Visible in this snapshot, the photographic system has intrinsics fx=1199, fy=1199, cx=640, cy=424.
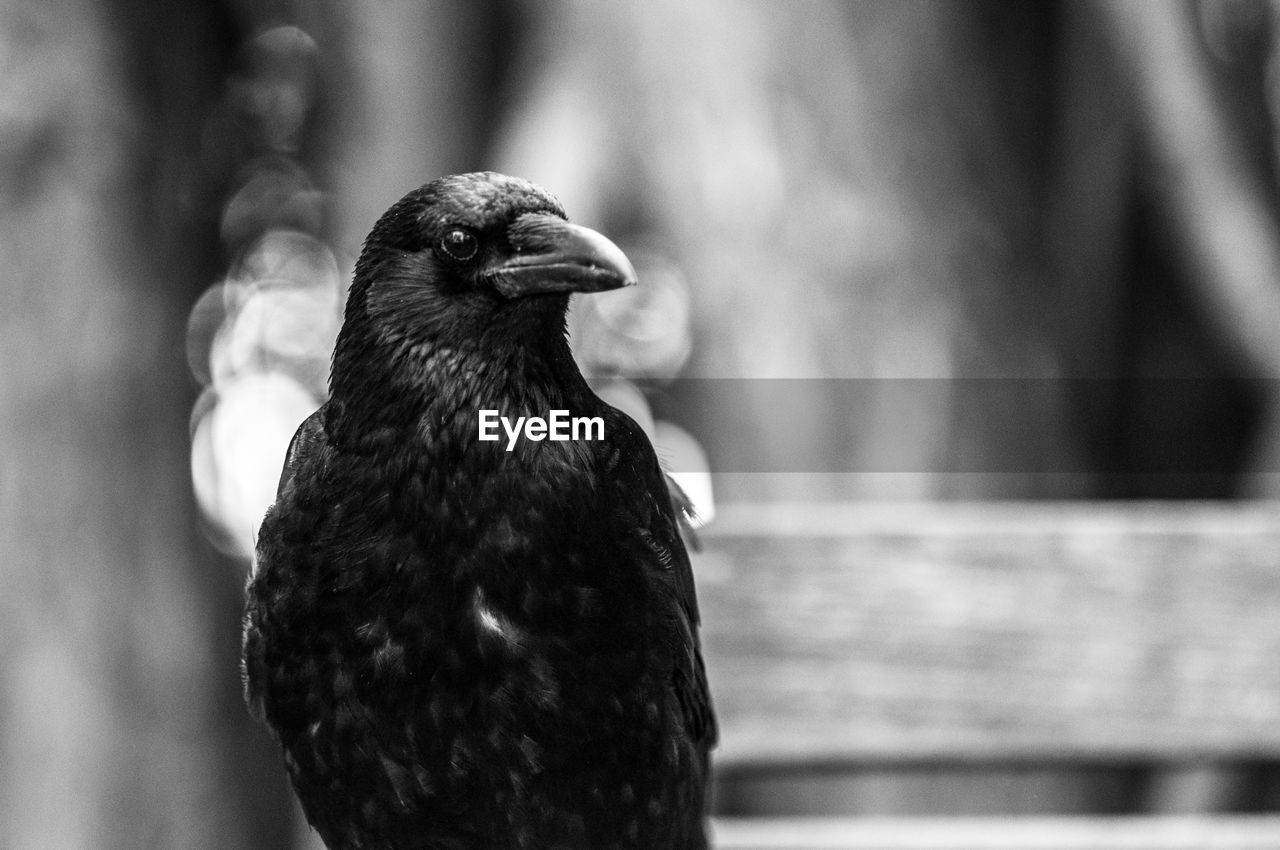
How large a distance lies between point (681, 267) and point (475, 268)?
1.05 m

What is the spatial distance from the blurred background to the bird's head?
2.52 feet

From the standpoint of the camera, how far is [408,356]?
2.02 ft

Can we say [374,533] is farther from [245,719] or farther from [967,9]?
[967,9]

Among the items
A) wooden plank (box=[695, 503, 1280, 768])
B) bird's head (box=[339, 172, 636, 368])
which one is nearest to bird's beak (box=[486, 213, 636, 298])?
bird's head (box=[339, 172, 636, 368])

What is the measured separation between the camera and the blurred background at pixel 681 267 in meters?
1.58

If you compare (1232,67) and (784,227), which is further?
(1232,67)

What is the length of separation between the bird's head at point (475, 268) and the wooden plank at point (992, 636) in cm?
64

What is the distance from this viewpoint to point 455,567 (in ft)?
1.98

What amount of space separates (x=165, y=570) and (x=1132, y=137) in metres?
1.61

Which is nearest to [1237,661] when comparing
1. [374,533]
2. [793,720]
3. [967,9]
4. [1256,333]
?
[793,720]

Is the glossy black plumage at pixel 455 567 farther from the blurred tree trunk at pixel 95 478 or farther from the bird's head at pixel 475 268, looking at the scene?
the blurred tree trunk at pixel 95 478

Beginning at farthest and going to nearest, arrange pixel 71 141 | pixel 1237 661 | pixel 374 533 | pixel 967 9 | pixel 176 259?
pixel 967 9 < pixel 176 259 < pixel 71 141 < pixel 1237 661 < pixel 374 533

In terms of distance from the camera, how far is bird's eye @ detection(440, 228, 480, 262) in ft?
1.88

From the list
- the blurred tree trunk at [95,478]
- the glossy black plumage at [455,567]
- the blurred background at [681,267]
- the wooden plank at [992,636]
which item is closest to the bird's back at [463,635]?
the glossy black plumage at [455,567]
